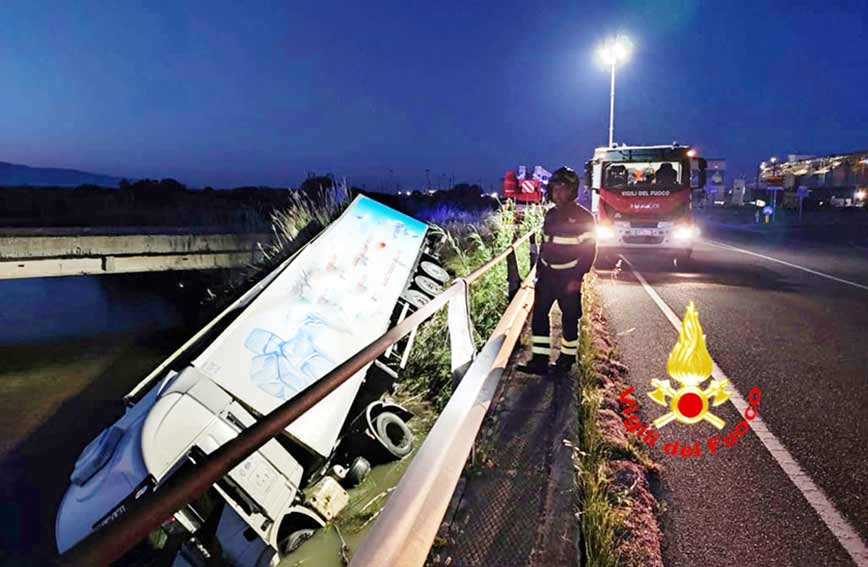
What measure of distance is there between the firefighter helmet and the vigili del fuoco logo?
4.80ft

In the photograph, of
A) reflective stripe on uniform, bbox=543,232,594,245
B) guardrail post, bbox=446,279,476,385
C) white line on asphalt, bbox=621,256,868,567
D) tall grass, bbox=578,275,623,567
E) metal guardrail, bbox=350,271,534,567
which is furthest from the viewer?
reflective stripe on uniform, bbox=543,232,594,245

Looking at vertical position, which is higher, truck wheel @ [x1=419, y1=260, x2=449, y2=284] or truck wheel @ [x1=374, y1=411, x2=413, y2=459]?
truck wheel @ [x1=419, y1=260, x2=449, y2=284]

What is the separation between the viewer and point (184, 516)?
4289 mm

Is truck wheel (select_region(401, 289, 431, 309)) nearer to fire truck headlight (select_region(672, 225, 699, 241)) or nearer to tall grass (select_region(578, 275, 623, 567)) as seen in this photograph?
tall grass (select_region(578, 275, 623, 567))

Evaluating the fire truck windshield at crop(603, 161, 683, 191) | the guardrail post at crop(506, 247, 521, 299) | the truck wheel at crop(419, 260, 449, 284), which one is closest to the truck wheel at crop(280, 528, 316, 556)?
the guardrail post at crop(506, 247, 521, 299)

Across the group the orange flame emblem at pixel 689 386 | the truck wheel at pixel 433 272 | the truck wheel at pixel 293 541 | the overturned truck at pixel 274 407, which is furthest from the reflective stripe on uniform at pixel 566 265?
the truck wheel at pixel 293 541

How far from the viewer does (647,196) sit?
14016 millimetres

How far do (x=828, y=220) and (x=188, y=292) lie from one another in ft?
122

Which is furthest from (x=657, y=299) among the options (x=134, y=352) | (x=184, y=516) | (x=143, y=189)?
(x=143, y=189)

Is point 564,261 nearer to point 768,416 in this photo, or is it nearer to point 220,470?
point 768,416

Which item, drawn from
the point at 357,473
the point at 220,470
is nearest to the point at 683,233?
the point at 357,473

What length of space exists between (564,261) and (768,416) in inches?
82.6

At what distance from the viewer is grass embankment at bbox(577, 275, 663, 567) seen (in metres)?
2.60

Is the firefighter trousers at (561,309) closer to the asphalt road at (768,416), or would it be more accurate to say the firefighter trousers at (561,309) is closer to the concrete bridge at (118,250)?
the asphalt road at (768,416)
